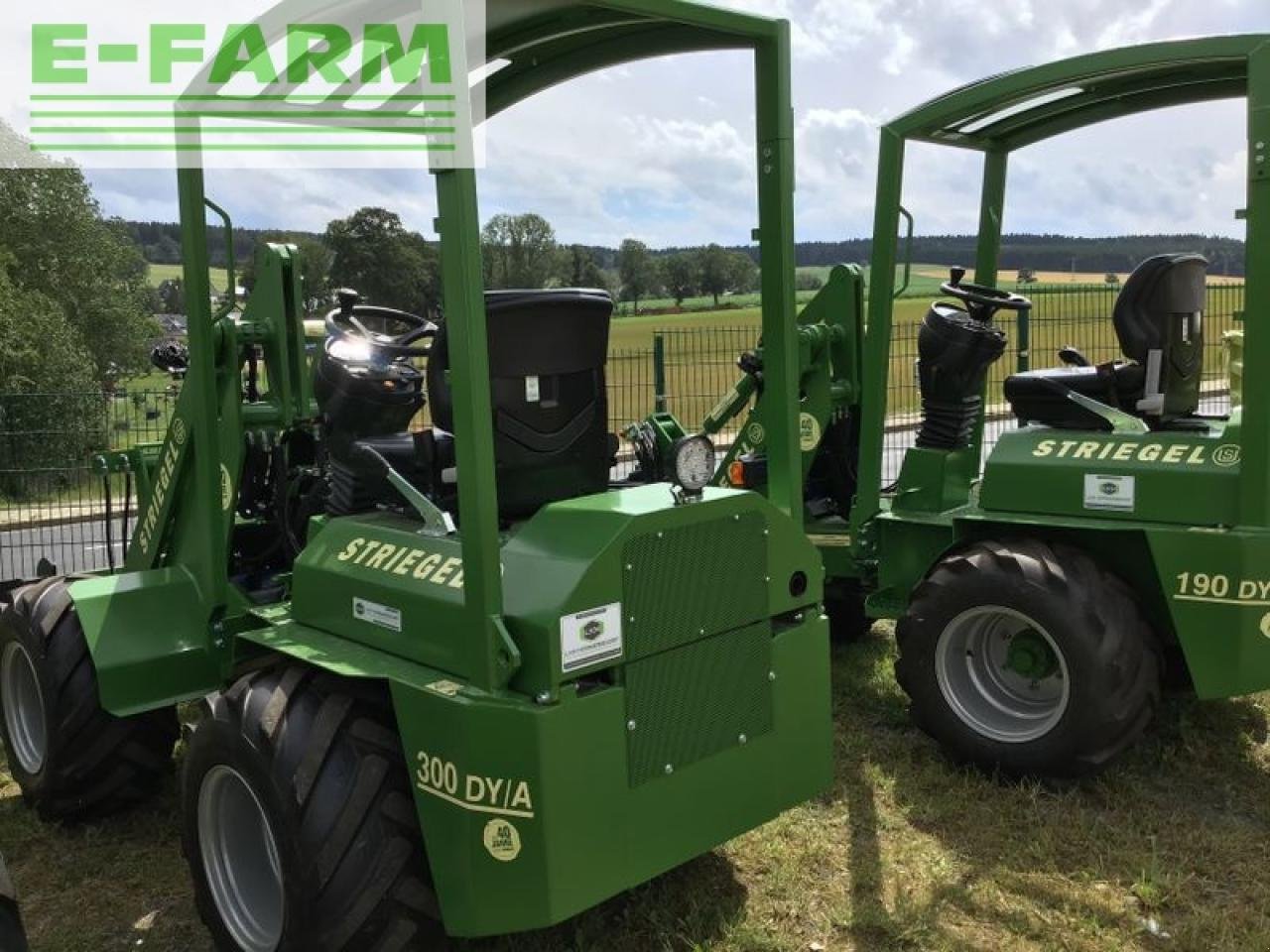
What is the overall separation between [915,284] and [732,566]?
2.45 meters

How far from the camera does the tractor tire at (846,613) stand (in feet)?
20.2

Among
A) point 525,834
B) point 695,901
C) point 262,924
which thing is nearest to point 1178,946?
point 695,901

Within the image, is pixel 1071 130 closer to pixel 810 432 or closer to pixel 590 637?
pixel 810 432

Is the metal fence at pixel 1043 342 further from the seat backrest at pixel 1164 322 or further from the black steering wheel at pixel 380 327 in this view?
the black steering wheel at pixel 380 327

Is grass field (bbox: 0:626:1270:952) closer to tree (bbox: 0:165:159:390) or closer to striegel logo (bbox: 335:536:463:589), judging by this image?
striegel logo (bbox: 335:536:463:589)

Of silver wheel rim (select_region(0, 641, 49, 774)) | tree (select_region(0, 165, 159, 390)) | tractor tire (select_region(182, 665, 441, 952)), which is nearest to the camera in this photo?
tractor tire (select_region(182, 665, 441, 952))

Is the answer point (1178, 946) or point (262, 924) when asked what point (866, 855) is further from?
point (262, 924)

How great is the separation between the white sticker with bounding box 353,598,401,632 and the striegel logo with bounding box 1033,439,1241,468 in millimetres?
2788

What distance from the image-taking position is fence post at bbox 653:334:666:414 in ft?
36.7

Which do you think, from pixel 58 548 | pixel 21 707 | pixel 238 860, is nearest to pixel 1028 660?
pixel 238 860

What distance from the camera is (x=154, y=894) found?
3.86 metres

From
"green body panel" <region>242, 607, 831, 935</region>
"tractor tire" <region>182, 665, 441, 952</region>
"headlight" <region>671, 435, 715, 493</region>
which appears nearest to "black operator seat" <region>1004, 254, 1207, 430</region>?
"headlight" <region>671, 435, 715, 493</region>

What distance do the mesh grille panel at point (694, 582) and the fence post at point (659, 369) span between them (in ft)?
25.9

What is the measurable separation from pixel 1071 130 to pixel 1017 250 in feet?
2.05
